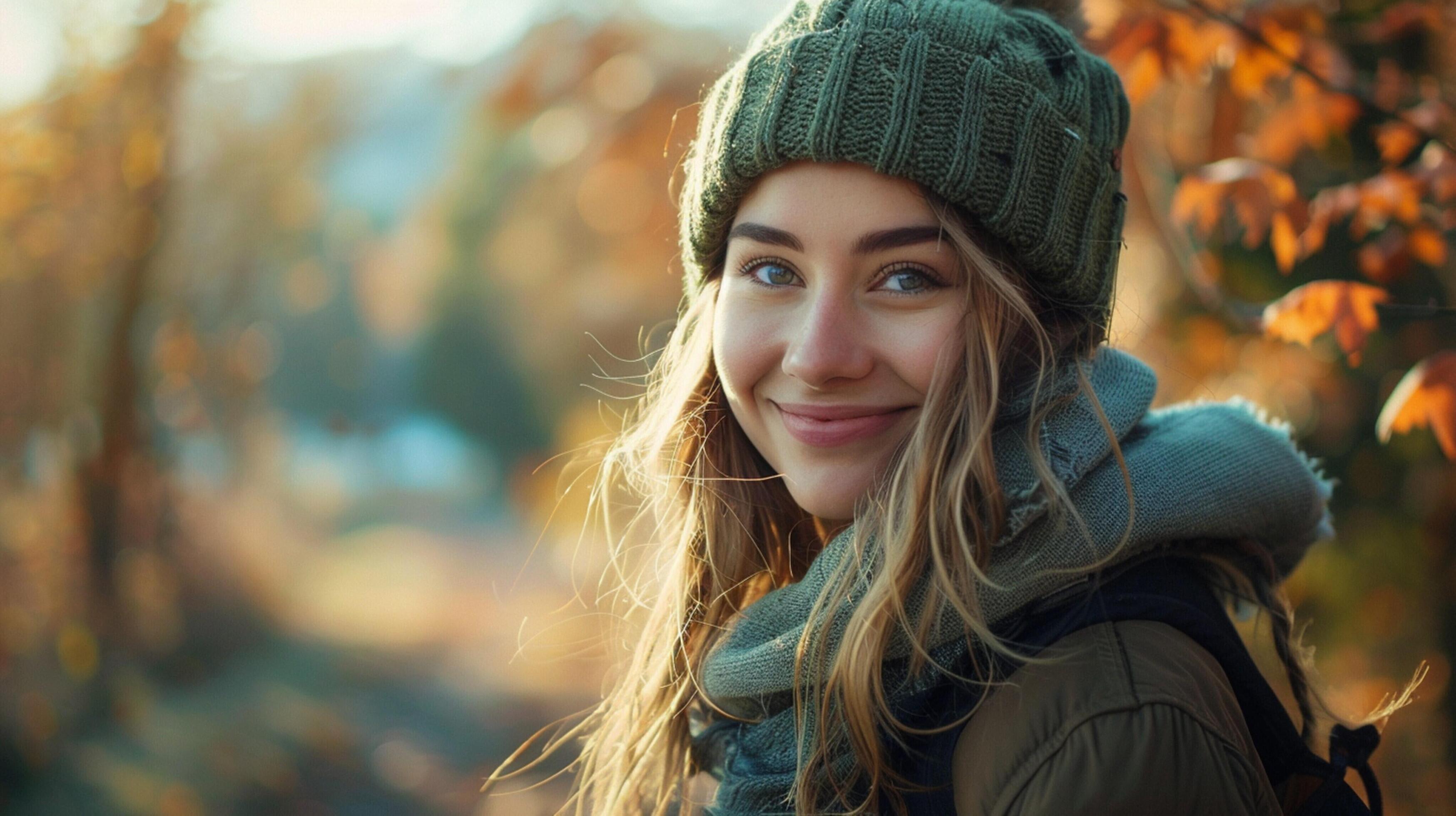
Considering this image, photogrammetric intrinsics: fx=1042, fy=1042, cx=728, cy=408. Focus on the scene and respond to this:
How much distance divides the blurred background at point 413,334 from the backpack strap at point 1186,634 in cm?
56

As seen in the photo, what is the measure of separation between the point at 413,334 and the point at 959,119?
7498mm

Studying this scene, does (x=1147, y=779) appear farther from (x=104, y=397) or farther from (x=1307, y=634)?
(x=104, y=397)

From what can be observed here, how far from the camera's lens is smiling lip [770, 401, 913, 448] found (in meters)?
1.63

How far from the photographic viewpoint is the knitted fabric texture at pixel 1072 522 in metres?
1.45

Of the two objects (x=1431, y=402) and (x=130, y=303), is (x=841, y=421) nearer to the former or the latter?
(x=1431, y=402)

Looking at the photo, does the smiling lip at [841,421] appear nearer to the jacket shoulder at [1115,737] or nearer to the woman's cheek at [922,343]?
the woman's cheek at [922,343]

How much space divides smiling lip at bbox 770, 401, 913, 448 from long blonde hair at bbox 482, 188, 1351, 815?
55mm

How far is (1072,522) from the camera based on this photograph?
1439 mm

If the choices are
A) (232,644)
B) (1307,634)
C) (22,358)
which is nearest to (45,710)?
(232,644)

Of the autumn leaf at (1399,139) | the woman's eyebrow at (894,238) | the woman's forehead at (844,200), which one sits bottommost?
the autumn leaf at (1399,139)

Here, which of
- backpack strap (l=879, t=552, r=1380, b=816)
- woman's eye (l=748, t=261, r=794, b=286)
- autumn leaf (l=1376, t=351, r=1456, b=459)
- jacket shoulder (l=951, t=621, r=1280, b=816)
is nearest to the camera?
jacket shoulder (l=951, t=621, r=1280, b=816)

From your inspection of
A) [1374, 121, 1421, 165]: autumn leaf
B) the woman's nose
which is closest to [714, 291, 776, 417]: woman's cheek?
the woman's nose

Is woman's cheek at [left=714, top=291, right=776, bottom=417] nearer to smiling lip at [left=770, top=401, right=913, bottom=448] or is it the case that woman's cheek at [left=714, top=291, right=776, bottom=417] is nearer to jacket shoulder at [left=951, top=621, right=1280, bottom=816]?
smiling lip at [left=770, top=401, right=913, bottom=448]

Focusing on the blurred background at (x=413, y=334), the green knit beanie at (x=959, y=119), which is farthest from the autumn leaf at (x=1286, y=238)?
the green knit beanie at (x=959, y=119)
